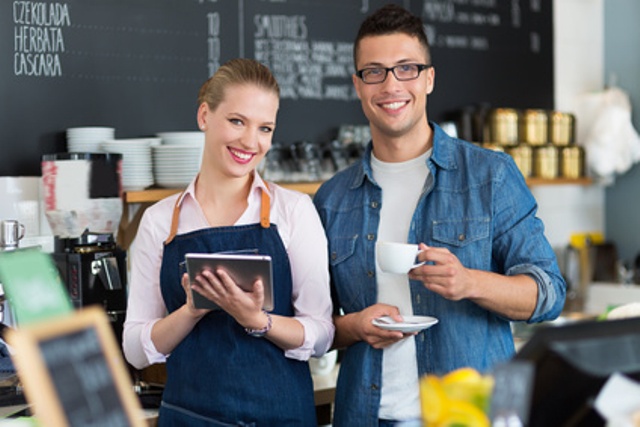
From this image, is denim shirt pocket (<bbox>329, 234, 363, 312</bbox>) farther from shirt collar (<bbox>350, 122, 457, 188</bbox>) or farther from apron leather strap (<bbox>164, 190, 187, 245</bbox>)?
apron leather strap (<bbox>164, 190, 187, 245</bbox>)

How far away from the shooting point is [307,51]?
160 inches

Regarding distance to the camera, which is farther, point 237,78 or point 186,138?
point 186,138

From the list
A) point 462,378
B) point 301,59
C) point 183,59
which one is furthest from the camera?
point 301,59

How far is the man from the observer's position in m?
2.18

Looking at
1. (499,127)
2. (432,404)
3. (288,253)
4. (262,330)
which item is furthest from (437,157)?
(499,127)

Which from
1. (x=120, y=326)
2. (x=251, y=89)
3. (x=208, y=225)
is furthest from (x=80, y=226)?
(x=251, y=89)

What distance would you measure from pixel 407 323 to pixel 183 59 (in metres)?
1.91

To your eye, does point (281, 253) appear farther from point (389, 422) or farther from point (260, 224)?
point (389, 422)

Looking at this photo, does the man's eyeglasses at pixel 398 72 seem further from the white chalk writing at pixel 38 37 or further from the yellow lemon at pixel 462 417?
the white chalk writing at pixel 38 37

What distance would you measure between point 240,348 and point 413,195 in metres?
0.57

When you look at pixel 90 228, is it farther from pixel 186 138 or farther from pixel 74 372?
pixel 74 372

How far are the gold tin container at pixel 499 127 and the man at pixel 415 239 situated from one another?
2.32m

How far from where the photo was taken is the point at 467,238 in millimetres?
2225

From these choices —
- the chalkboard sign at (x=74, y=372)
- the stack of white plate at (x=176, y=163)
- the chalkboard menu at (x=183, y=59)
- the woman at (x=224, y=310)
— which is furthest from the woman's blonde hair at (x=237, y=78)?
the chalkboard menu at (x=183, y=59)
